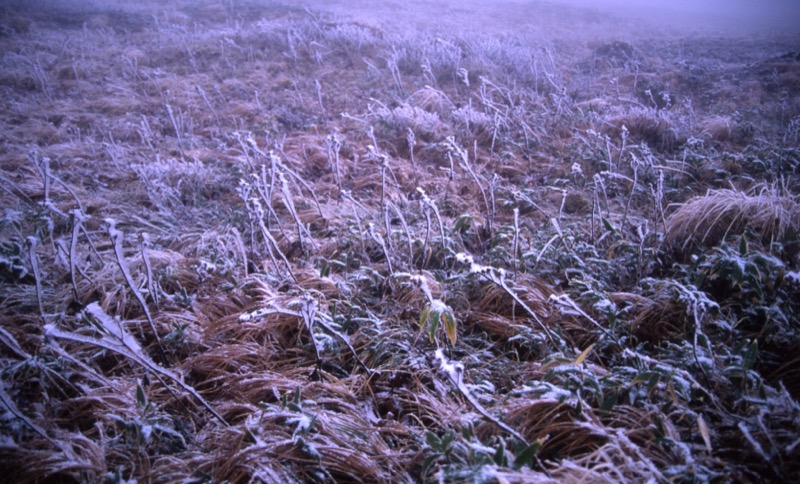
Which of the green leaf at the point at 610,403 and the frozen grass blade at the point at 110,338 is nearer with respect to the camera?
the frozen grass blade at the point at 110,338

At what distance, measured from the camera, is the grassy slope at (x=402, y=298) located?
4.20ft

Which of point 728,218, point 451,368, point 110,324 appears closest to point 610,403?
point 451,368

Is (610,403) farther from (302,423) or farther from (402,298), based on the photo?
(402,298)

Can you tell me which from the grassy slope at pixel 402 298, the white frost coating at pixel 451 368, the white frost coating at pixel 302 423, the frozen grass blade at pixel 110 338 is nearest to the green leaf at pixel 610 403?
the grassy slope at pixel 402 298

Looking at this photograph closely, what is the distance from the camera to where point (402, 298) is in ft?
7.36

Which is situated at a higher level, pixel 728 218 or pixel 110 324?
pixel 728 218

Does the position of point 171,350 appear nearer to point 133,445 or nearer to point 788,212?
point 133,445

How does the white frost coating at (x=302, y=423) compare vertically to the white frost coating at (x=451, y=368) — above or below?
below

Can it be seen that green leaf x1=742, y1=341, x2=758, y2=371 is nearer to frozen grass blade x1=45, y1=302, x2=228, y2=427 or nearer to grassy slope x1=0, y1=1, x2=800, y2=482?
grassy slope x1=0, y1=1, x2=800, y2=482

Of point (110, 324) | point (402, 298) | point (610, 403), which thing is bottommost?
point (402, 298)

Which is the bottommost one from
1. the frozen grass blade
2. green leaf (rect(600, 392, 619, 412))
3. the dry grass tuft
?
green leaf (rect(600, 392, 619, 412))

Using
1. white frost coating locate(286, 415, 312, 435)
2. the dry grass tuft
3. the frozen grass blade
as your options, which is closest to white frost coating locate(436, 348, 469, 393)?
white frost coating locate(286, 415, 312, 435)

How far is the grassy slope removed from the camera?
4.20 feet

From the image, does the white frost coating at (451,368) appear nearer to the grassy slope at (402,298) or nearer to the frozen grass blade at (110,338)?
the grassy slope at (402,298)
